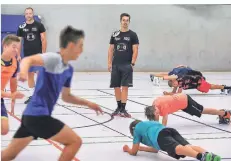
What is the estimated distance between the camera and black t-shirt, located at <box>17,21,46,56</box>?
10047 millimetres

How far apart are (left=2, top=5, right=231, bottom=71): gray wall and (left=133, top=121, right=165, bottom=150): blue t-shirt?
A: 11881 millimetres

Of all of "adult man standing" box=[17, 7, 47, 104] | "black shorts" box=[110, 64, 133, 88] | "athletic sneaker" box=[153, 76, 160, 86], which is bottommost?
"athletic sneaker" box=[153, 76, 160, 86]

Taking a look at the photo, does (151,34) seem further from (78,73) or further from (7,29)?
(7,29)

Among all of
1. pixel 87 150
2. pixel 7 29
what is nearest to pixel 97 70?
pixel 7 29

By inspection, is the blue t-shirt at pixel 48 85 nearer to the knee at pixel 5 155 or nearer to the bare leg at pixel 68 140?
the bare leg at pixel 68 140

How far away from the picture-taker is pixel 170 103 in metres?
7.13

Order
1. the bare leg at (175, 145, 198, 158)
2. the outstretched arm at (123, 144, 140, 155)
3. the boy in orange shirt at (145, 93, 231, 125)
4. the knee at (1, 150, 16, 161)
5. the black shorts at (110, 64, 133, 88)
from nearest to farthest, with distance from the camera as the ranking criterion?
the knee at (1, 150, 16, 161), the bare leg at (175, 145, 198, 158), the outstretched arm at (123, 144, 140, 155), the boy in orange shirt at (145, 93, 231, 125), the black shorts at (110, 64, 133, 88)

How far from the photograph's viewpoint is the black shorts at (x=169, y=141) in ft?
17.4

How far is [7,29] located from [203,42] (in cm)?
752

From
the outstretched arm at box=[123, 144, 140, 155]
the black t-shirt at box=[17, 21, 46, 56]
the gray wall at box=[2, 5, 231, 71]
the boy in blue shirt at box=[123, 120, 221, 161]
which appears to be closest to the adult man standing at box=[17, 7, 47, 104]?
the black t-shirt at box=[17, 21, 46, 56]

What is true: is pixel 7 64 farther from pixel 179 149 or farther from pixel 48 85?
pixel 179 149

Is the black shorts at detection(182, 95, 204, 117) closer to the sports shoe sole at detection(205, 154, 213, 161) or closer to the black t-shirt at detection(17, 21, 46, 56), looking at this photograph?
the sports shoe sole at detection(205, 154, 213, 161)

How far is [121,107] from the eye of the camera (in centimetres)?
857

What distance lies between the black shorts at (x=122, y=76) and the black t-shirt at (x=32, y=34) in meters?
2.32
